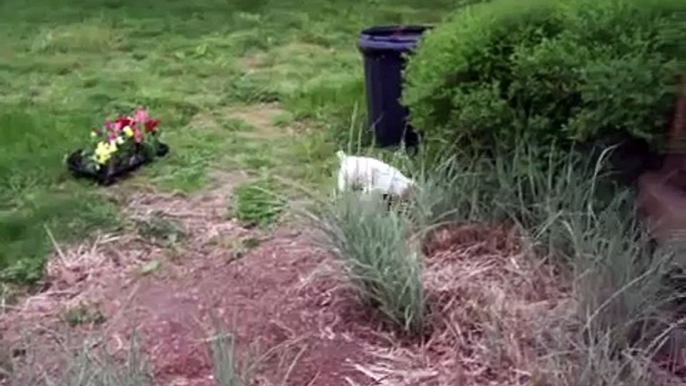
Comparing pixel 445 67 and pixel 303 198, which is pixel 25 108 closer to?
pixel 303 198

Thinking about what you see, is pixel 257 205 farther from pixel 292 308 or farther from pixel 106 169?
pixel 292 308

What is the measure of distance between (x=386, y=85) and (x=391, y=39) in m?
0.24

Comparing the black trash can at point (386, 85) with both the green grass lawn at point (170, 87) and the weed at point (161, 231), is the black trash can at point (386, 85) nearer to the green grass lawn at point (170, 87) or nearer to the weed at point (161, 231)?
the green grass lawn at point (170, 87)

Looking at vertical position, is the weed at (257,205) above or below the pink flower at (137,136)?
below

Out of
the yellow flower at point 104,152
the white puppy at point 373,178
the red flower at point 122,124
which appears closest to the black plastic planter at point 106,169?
the yellow flower at point 104,152

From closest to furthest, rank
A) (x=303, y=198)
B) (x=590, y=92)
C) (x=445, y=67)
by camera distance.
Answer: (x=590, y=92) → (x=445, y=67) → (x=303, y=198)

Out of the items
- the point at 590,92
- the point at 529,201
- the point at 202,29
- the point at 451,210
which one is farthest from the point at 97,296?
the point at 202,29

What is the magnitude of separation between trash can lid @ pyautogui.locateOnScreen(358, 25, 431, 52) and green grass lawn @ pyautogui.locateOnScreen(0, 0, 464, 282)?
0.43 m

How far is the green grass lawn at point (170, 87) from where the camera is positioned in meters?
4.52

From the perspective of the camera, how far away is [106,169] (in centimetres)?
469

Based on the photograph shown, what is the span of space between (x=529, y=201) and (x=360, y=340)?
0.78 meters

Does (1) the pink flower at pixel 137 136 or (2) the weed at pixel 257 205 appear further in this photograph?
(1) the pink flower at pixel 137 136

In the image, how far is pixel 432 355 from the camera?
3051 millimetres

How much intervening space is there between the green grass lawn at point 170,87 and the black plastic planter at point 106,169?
0.18 ft
